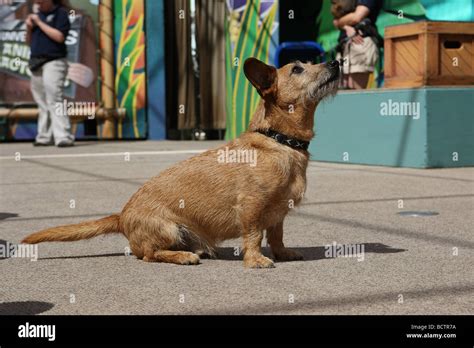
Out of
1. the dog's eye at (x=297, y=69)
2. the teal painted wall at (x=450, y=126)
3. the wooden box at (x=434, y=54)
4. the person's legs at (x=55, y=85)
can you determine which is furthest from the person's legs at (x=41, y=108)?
the dog's eye at (x=297, y=69)

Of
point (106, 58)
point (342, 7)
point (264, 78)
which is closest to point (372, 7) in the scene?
point (342, 7)

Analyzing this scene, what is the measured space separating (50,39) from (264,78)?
986cm

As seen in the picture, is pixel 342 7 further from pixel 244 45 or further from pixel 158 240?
pixel 158 240

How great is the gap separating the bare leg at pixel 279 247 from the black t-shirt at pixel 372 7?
9.49 m

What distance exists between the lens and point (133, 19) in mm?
17453

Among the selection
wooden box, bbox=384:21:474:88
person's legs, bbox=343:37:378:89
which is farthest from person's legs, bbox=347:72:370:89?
wooden box, bbox=384:21:474:88

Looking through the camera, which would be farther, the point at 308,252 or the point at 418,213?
the point at 418,213

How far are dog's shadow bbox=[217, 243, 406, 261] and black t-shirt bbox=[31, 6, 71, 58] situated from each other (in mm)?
9495

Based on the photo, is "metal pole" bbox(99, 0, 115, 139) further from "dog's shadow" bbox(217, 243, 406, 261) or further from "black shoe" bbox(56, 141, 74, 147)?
"dog's shadow" bbox(217, 243, 406, 261)

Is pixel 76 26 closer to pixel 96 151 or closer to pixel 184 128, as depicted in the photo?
pixel 184 128

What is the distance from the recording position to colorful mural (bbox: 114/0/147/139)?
17.4 metres

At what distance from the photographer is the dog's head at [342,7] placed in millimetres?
13641

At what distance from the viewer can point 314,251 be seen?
4.88m
